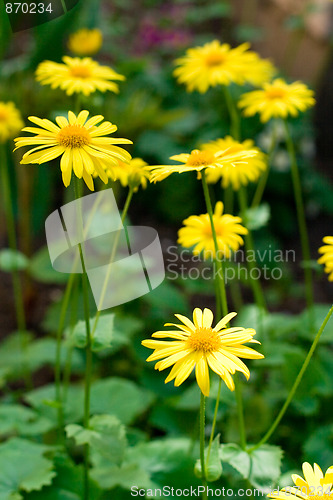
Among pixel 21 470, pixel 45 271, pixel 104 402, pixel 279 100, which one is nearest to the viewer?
pixel 21 470

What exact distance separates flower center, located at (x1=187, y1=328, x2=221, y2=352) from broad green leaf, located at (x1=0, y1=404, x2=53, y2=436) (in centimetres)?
56

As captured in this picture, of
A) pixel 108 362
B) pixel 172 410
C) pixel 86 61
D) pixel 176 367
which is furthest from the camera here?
pixel 108 362

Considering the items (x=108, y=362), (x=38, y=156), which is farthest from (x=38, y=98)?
(x=38, y=156)

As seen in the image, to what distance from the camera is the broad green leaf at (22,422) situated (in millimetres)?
1018

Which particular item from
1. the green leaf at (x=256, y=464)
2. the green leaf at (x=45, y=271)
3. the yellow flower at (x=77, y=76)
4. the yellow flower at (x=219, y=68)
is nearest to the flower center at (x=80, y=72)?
the yellow flower at (x=77, y=76)

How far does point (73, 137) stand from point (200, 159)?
5.8 inches

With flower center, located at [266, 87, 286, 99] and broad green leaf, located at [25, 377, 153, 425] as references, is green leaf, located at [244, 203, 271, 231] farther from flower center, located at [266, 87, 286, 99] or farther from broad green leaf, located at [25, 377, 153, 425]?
broad green leaf, located at [25, 377, 153, 425]

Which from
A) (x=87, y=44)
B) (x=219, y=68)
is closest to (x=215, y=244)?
(x=219, y=68)

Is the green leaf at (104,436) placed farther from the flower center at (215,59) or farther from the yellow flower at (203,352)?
the flower center at (215,59)

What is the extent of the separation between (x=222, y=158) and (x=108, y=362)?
918mm

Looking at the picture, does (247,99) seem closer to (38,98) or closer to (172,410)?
(172,410)

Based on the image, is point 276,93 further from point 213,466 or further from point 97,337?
point 213,466

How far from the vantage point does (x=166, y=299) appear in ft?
4.51

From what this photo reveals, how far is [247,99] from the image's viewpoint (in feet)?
3.51
